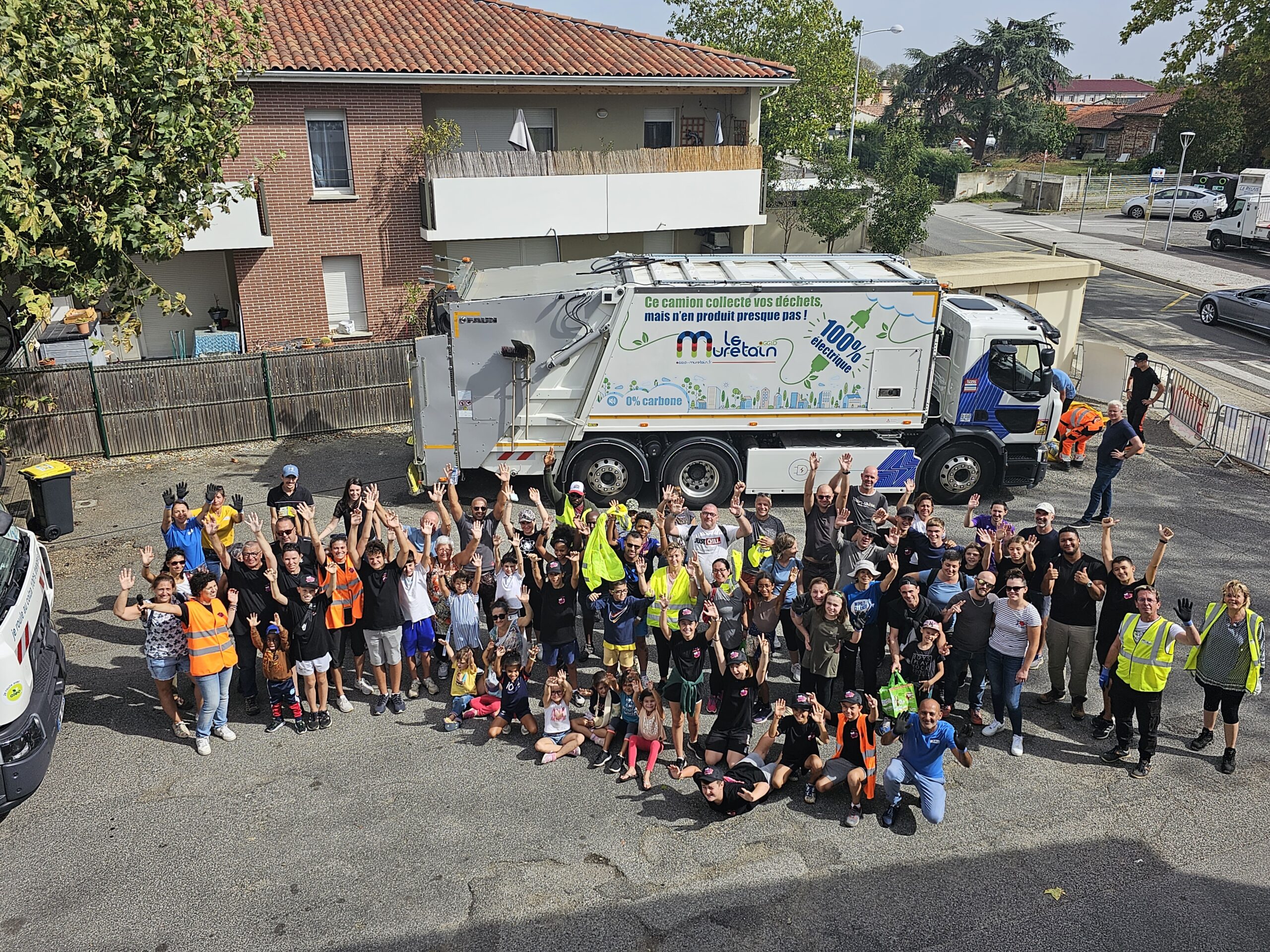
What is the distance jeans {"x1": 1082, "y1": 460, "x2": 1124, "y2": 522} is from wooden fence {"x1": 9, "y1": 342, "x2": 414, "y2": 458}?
9796 millimetres

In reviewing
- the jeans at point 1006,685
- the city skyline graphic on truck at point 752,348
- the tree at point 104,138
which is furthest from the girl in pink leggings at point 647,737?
the tree at point 104,138

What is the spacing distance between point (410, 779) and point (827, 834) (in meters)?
3.30

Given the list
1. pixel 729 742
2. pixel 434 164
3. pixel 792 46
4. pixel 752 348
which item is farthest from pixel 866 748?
pixel 792 46

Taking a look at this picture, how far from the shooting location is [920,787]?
7.31 meters

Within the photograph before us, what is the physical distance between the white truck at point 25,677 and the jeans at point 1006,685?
7411mm

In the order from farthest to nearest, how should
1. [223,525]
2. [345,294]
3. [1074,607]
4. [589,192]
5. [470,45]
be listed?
[470,45] < [345,294] < [589,192] < [223,525] < [1074,607]

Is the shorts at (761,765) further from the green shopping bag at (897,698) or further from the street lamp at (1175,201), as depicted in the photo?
the street lamp at (1175,201)

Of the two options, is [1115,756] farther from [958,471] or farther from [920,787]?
[958,471]

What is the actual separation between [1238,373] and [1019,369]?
10.6 m

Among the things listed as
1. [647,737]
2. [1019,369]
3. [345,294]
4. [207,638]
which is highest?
[345,294]

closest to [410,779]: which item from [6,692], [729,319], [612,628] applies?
[612,628]

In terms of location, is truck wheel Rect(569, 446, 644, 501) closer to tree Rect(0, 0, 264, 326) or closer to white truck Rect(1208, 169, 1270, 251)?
tree Rect(0, 0, 264, 326)

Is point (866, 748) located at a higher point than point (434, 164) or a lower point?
lower

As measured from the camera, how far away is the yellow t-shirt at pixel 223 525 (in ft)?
30.9
